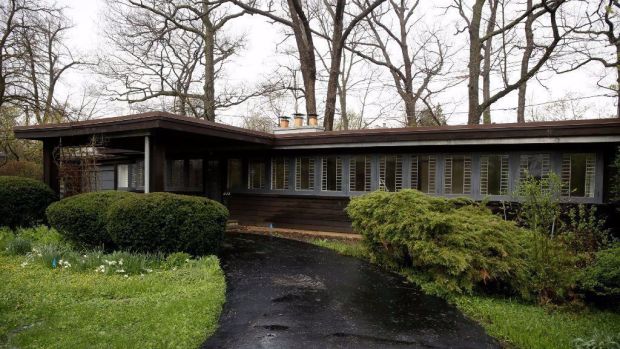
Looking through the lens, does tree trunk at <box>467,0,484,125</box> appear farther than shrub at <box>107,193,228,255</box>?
Yes

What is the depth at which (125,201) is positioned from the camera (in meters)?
6.83

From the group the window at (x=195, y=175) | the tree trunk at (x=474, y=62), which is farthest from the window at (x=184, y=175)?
the tree trunk at (x=474, y=62)

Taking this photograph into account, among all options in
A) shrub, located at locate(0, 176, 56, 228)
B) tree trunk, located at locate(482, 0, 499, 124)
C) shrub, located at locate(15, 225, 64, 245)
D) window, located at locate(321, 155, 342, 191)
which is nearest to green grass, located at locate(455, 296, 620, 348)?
window, located at locate(321, 155, 342, 191)

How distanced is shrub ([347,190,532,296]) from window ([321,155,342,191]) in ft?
10.6

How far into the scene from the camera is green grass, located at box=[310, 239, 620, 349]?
149 inches

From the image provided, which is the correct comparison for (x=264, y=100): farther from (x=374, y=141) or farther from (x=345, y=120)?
(x=374, y=141)

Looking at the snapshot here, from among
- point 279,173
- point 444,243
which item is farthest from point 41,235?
point 444,243

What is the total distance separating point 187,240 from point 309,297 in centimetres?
262

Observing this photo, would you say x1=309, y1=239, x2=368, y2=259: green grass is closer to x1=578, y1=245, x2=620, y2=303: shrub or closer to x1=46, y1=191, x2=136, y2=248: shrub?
x1=578, y1=245, x2=620, y2=303: shrub

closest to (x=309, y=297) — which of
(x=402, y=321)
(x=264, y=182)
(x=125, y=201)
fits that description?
(x=402, y=321)

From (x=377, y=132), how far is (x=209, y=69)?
13.1 meters

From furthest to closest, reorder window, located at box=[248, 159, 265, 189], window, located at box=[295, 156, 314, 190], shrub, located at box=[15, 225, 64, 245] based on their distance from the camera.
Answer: window, located at box=[248, 159, 265, 189]
window, located at box=[295, 156, 314, 190]
shrub, located at box=[15, 225, 64, 245]

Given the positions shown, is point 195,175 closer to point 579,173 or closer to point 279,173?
point 279,173

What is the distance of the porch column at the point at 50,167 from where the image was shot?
10.3 metres
